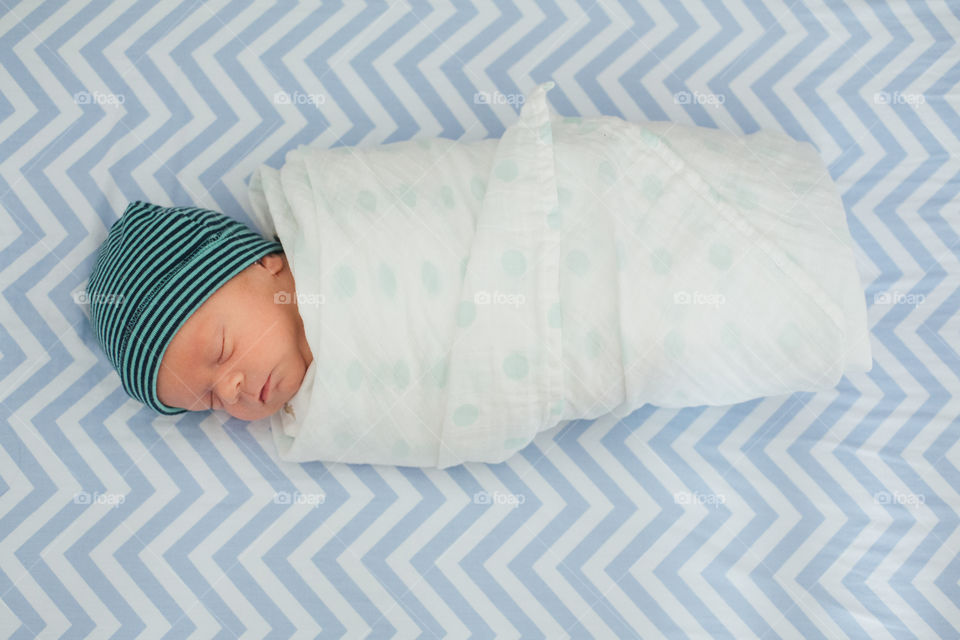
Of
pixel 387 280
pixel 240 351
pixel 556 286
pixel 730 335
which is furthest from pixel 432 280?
pixel 730 335

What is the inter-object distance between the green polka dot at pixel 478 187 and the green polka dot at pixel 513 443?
0.33 metres

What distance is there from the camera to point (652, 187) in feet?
3.61

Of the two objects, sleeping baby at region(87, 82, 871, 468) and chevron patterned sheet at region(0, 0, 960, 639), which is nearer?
sleeping baby at region(87, 82, 871, 468)

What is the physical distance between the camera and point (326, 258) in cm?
109

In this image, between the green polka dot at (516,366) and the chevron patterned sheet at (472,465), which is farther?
the chevron patterned sheet at (472,465)

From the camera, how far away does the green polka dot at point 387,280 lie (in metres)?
1.09

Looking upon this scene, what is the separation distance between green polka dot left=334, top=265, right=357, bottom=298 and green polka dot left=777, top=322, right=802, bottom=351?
56 centimetres

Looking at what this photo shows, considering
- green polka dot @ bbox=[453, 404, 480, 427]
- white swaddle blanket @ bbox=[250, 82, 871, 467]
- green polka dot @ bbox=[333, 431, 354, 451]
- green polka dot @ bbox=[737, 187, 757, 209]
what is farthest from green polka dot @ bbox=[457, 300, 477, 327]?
green polka dot @ bbox=[737, 187, 757, 209]

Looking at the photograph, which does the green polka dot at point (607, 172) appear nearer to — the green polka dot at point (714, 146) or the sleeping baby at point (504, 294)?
the sleeping baby at point (504, 294)

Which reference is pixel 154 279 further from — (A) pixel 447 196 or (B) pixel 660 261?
(B) pixel 660 261

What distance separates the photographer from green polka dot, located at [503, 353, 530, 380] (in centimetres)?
108

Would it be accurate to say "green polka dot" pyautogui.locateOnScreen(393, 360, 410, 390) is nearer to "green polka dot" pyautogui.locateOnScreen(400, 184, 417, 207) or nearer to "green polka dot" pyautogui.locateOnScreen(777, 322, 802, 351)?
"green polka dot" pyautogui.locateOnScreen(400, 184, 417, 207)

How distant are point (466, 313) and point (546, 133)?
0.87 ft

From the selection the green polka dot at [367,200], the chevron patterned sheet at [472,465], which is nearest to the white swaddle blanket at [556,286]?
the green polka dot at [367,200]
